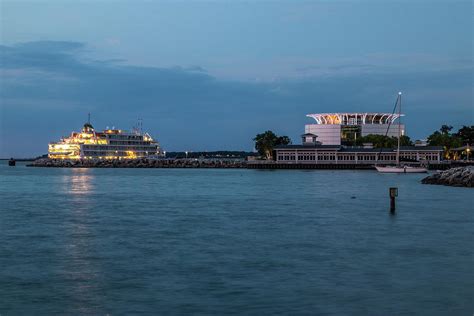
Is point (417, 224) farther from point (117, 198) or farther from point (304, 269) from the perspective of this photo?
point (117, 198)

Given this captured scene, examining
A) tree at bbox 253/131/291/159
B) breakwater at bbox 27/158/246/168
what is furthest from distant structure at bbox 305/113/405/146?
breakwater at bbox 27/158/246/168

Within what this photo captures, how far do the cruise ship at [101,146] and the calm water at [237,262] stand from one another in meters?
153

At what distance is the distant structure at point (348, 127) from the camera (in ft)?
568

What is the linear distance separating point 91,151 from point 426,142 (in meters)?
92.4

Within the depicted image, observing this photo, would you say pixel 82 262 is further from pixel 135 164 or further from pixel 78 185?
pixel 135 164

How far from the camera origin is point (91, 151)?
617 ft

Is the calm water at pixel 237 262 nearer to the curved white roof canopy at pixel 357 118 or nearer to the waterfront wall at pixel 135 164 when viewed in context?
the waterfront wall at pixel 135 164

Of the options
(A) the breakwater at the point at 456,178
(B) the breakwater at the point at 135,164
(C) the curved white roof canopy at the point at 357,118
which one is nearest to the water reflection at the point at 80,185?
(A) the breakwater at the point at 456,178

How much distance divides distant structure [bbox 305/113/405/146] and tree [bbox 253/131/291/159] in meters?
11.8

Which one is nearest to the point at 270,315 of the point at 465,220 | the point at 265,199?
the point at 465,220

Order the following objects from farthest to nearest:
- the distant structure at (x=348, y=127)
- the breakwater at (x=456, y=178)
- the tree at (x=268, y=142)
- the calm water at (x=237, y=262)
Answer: the distant structure at (x=348, y=127)
the tree at (x=268, y=142)
the breakwater at (x=456, y=178)
the calm water at (x=237, y=262)

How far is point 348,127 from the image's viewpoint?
17988 cm

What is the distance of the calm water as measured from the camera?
15.6m

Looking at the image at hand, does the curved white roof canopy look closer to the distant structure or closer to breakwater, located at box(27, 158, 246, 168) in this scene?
the distant structure
